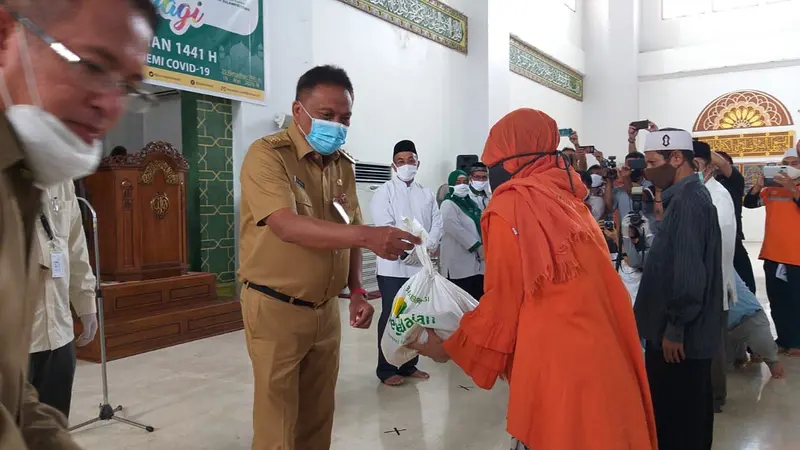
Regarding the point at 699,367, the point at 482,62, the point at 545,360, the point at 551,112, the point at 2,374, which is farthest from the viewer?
the point at 551,112

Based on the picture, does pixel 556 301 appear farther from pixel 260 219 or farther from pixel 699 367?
pixel 699 367

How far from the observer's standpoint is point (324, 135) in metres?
1.83

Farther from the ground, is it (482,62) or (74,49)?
(482,62)

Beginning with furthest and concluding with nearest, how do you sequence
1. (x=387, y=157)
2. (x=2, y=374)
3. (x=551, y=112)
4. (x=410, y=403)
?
(x=551, y=112) < (x=387, y=157) < (x=410, y=403) < (x=2, y=374)

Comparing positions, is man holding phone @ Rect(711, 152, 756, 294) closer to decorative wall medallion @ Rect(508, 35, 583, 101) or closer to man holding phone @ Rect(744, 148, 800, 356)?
man holding phone @ Rect(744, 148, 800, 356)

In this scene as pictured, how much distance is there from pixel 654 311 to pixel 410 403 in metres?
1.53

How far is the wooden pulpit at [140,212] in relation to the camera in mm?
4445

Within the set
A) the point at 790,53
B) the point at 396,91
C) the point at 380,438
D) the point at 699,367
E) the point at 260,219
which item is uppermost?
the point at 790,53

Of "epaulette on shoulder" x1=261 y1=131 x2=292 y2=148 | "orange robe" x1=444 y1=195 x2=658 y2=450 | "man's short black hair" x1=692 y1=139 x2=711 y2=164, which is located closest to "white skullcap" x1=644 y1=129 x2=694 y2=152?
"man's short black hair" x1=692 y1=139 x2=711 y2=164

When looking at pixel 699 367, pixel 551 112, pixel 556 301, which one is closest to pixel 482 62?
pixel 551 112

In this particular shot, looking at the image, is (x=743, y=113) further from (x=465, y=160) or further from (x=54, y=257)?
(x=54, y=257)

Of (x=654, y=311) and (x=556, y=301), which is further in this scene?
(x=654, y=311)

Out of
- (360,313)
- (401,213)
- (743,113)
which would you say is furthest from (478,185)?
(743,113)

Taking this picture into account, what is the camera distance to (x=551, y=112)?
11.6 meters
